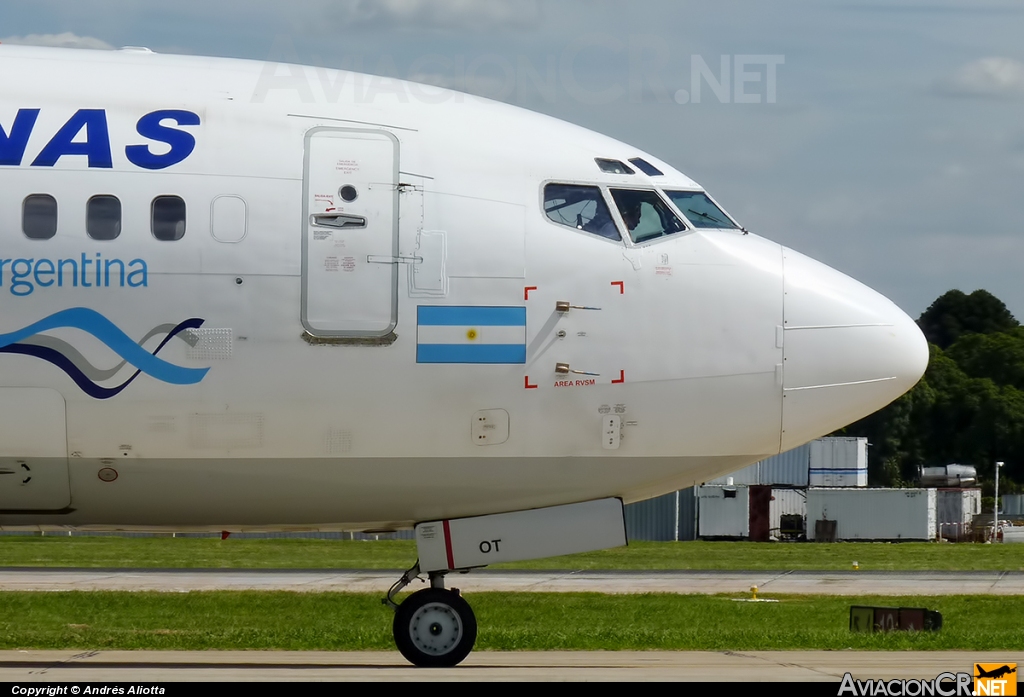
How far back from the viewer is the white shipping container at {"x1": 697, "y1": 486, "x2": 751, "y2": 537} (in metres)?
65.8

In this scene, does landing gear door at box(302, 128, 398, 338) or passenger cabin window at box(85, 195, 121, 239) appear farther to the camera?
landing gear door at box(302, 128, 398, 338)

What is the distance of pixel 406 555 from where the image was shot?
4866 cm

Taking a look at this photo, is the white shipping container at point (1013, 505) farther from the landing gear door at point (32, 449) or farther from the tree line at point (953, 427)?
the landing gear door at point (32, 449)

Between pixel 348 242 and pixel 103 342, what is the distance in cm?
229

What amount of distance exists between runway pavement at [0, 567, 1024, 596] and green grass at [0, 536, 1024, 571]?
2998 millimetres

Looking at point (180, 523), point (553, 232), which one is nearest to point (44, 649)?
point (180, 523)

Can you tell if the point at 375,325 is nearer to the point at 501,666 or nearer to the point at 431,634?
the point at 431,634

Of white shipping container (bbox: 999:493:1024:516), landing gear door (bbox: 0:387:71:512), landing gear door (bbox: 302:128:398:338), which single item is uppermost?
landing gear door (bbox: 302:128:398:338)

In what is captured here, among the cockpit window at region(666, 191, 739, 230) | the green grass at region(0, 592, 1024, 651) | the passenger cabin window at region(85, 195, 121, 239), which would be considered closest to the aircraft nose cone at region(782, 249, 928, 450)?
the cockpit window at region(666, 191, 739, 230)

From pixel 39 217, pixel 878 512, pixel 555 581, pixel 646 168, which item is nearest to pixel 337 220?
pixel 39 217

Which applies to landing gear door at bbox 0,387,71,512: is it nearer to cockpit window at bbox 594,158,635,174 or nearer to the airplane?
the airplane

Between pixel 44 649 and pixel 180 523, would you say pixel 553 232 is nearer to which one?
pixel 180 523

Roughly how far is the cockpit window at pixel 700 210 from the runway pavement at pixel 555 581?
19.9 meters

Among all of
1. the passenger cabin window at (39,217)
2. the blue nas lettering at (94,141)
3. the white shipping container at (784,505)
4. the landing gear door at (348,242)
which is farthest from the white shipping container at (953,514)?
the passenger cabin window at (39,217)
